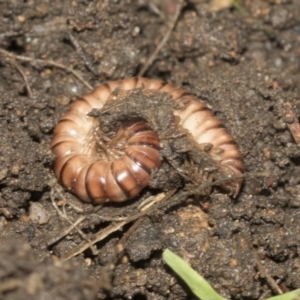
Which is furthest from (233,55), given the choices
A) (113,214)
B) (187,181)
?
(113,214)

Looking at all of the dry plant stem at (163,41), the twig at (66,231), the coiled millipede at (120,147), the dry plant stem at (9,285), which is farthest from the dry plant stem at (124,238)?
the dry plant stem at (163,41)

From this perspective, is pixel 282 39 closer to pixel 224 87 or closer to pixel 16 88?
pixel 224 87

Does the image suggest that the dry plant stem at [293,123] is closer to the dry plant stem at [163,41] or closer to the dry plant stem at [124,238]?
the dry plant stem at [163,41]

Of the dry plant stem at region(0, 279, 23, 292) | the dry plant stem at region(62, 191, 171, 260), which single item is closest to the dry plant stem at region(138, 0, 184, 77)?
the dry plant stem at region(62, 191, 171, 260)

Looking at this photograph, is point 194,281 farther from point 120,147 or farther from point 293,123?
point 293,123

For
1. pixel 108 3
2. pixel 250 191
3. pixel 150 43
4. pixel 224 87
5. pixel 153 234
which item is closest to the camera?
pixel 153 234

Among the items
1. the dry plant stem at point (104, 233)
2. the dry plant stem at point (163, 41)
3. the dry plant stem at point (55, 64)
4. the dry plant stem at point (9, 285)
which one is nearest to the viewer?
the dry plant stem at point (9, 285)
